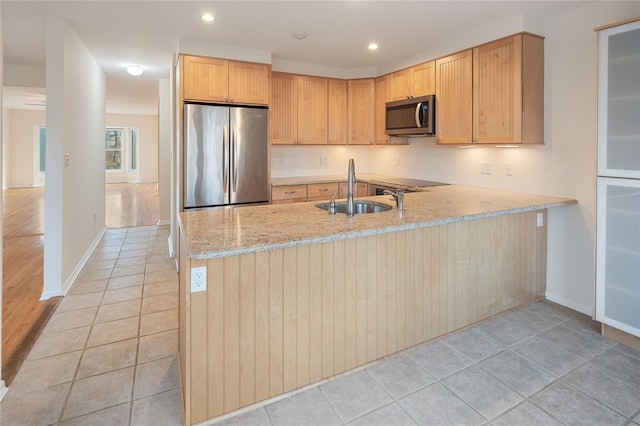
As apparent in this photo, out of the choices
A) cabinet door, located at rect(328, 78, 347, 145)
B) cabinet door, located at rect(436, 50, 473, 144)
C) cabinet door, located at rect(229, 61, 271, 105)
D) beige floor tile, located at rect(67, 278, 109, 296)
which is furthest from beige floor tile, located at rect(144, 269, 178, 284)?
cabinet door, located at rect(436, 50, 473, 144)

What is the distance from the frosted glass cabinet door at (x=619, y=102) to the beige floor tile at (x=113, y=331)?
3.48 meters

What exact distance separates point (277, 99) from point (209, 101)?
944 millimetres

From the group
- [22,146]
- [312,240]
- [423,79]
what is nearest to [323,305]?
[312,240]

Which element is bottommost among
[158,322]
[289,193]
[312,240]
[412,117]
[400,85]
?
[158,322]

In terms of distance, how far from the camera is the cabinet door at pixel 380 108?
464 cm

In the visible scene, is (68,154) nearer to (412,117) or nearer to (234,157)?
(234,157)

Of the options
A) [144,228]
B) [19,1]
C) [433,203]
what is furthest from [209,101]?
[144,228]

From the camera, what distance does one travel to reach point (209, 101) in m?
3.88

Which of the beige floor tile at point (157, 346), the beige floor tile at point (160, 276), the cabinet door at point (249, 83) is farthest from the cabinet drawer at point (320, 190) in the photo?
the beige floor tile at point (157, 346)

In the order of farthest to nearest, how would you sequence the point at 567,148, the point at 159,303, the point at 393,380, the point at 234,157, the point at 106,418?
the point at 234,157, the point at 159,303, the point at 567,148, the point at 393,380, the point at 106,418

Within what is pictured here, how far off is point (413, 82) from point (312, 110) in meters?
1.29

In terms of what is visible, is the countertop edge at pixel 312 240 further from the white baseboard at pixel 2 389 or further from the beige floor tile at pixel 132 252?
the beige floor tile at pixel 132 252

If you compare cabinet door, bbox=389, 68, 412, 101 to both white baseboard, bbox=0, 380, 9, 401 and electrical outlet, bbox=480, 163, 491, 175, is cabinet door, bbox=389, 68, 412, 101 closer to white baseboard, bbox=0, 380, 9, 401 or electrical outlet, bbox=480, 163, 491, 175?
electrical outlet, bbox=480, 163, 491, 175

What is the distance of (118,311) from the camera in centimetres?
302
